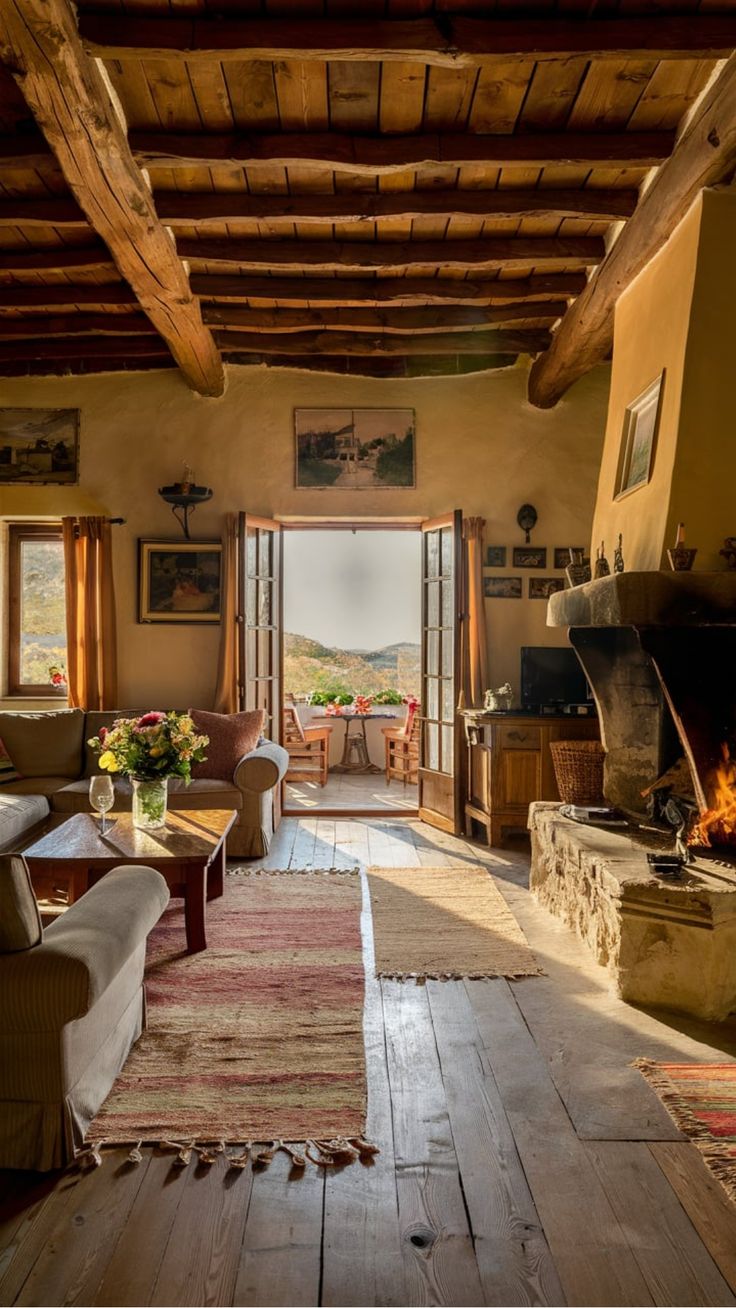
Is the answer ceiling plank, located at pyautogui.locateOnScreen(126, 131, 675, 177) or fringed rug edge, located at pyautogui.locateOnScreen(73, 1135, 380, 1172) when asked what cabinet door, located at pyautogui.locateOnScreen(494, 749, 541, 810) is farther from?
fringed rug edge, located at pyautogui.locateOnScreen(73, 1135, 380, 1172)

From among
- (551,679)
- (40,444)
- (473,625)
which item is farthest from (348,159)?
(40,444)

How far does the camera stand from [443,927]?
4.03 metres

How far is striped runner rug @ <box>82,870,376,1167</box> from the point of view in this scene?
7.58 feet

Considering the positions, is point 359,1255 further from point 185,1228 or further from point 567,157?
point 567,157

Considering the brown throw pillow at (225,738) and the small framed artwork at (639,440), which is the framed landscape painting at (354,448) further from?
the small framed artwork at (639,440)

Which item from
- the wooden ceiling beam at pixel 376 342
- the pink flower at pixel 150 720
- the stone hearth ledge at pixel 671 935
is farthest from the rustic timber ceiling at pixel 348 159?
the stone hearth ledge at pixel 671 935

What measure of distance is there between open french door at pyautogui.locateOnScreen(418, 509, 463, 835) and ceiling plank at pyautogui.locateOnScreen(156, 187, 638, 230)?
2.37 metres

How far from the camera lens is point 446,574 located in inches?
249

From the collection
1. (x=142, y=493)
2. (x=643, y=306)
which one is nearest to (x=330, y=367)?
(x=142, y=493)

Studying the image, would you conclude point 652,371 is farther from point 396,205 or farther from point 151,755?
point 151,755

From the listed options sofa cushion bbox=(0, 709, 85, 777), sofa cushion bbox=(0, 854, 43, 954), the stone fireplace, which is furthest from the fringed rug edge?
sofa cushion bbox=(0, 709, 85, 777)

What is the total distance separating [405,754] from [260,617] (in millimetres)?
2585

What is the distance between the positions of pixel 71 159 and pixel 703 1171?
12.7 ft

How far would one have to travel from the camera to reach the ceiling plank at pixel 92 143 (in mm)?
2656
